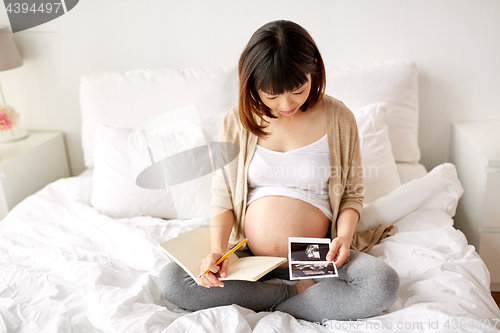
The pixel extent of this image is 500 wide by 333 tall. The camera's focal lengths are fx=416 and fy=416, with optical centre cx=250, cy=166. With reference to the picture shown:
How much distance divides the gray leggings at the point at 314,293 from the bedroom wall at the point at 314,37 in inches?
39.8

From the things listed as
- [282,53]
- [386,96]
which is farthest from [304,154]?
[386,96]

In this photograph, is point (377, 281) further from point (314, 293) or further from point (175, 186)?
point (175, 186)

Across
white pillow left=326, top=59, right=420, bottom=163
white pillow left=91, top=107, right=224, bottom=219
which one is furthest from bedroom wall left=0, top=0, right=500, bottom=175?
white pillow left=91, top=107, right=224, bottom=219

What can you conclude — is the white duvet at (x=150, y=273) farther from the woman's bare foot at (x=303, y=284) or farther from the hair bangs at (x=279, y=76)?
the hair bangs at (x=279, y=76)

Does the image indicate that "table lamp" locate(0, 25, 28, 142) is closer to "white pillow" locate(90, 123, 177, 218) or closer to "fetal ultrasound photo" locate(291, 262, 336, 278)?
"white pillow" locate(90, 123, 177, 218)

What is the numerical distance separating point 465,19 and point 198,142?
118 cm

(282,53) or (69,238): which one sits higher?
(282,53)

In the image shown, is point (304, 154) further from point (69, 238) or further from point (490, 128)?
point (490, 128)

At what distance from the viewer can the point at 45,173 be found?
1904 millimetres

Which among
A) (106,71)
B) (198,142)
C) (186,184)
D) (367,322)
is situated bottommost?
(367,322)

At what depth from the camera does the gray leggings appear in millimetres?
954

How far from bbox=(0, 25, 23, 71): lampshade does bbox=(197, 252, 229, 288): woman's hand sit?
133 cm

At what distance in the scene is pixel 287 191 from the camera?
3.80 feet

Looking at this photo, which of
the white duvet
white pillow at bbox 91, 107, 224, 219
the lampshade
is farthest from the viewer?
the lampshade
